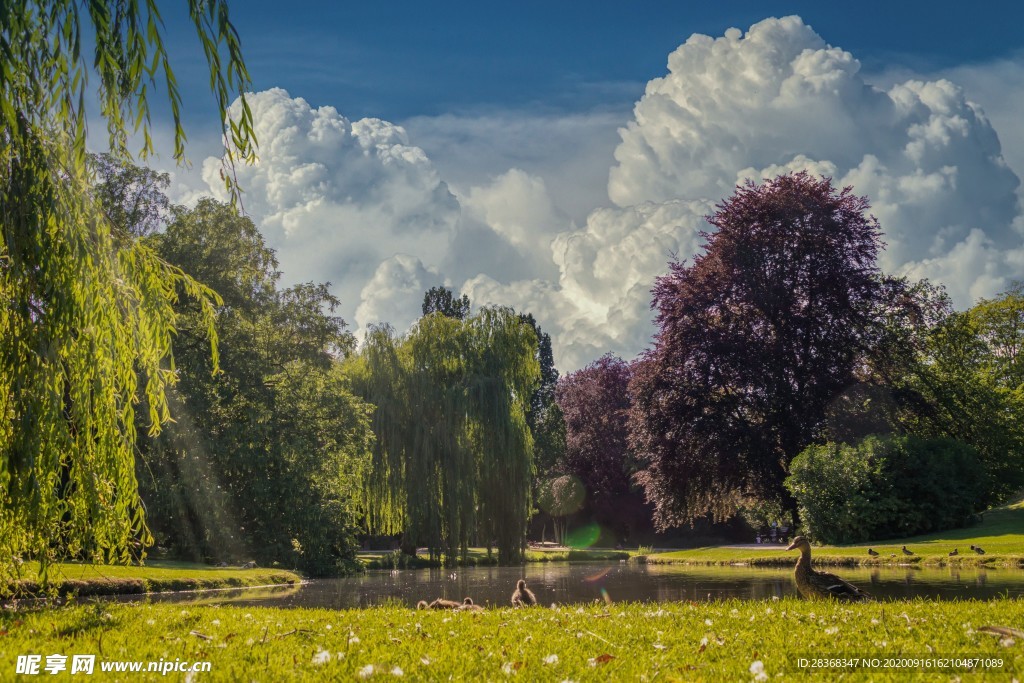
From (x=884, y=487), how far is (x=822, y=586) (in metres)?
18.4

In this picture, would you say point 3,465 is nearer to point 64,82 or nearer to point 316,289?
point 64,82

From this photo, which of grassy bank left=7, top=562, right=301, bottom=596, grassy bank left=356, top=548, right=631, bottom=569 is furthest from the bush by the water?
grassy bank left=7, top=562, right=301, bottom=596

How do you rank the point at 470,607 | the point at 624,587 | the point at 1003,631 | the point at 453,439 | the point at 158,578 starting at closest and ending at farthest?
the point at 1003,631 < the point at 470,607 < the point at 158,578 < the point at 624,587 < the point at 453,439

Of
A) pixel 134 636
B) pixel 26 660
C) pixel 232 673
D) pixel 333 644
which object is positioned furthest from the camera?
pixel 134 636

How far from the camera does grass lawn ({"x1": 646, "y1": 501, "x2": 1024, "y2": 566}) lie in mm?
22328

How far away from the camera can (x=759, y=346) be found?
33.2 meters

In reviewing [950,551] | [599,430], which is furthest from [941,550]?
[599,430]

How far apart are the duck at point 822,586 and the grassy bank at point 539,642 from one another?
2.10 meters

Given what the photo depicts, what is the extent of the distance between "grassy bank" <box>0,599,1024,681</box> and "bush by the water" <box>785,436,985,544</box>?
65.9 feet

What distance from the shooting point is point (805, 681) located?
17.4 ft

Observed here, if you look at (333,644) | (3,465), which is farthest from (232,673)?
(3,465)

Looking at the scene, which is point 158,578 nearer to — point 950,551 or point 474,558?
point 474,558

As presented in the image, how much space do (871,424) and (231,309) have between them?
23.5 m

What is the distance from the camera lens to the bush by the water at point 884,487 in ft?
94.4
